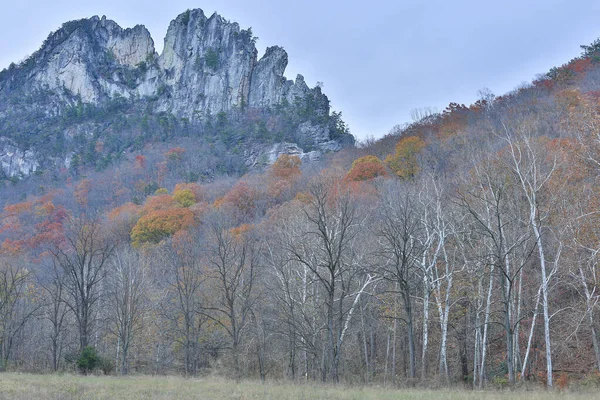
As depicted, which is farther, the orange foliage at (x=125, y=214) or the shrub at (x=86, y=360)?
the orange foliage at (x=125, y=214)

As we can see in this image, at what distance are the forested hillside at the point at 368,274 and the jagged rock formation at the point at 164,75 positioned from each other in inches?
1659

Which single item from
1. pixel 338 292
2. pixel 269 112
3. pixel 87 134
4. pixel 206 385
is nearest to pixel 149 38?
pixel 87 134

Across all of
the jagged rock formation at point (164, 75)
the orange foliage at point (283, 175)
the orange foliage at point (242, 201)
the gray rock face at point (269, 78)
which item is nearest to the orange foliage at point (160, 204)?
the orange foliage at point (242, 201)

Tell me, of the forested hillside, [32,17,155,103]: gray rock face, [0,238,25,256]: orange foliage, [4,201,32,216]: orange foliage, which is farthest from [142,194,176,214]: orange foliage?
[32,17,155,103]: gray rock face

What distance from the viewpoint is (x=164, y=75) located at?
118m

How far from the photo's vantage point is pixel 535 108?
54.8 m

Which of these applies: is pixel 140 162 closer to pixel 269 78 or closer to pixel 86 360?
pixel 269 78

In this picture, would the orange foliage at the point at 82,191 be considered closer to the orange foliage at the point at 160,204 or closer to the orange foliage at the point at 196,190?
the orange foliage at the point at 196,190

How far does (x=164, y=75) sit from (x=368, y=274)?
10057 cm

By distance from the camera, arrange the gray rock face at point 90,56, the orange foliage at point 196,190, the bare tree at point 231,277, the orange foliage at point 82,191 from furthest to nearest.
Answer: the gray rock face at point 90,56 → the orange foliage at point 82,191 → the orange foliage at point 196,190 → the bare tree at point 231,277

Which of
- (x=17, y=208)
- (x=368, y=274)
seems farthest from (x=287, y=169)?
(x=368, y=274)

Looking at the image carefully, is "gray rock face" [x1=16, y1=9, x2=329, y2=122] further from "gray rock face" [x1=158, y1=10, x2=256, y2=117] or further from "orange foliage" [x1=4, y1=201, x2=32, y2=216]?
"orange foliage" [x1=4, y1=201, x2=32, y2=216]

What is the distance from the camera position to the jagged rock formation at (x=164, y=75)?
11006 cm

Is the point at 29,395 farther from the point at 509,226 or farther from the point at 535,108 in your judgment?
the point at 535,108
